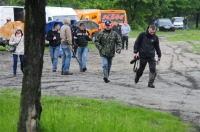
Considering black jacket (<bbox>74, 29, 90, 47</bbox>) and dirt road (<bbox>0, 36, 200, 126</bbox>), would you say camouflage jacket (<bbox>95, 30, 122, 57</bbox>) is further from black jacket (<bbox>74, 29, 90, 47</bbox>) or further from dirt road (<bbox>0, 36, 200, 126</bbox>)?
black jacket (<bbox>74, 29, 90, 47</bbox>)

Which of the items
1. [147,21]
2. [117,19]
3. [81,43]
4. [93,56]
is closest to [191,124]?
[81,43]

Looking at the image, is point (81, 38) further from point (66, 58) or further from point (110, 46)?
point (110, 46)

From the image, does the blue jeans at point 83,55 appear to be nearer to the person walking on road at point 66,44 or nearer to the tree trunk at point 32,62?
the person walking on road at point 66,44

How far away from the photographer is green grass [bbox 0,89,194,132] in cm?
663

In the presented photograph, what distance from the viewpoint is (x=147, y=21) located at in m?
72.0

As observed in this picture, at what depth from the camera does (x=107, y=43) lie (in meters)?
13.3

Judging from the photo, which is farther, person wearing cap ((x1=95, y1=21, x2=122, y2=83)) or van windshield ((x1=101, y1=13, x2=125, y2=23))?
van windshield ((x1=101, y1=13, x2=125, y2=23))

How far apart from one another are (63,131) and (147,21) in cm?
6644

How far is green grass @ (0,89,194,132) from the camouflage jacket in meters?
3.51

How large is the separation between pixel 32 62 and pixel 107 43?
7454 mm

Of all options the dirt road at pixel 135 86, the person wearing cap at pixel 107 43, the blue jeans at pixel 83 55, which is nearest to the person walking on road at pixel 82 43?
the blue jeans at pixel 83 55

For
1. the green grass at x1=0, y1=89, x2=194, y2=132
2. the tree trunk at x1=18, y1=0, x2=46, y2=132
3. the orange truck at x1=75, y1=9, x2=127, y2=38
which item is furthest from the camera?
the orange truck at x1=75, y1=9, x2=127, y2=38

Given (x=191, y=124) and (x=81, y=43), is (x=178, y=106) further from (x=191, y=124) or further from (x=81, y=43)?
(x=81, y=43)

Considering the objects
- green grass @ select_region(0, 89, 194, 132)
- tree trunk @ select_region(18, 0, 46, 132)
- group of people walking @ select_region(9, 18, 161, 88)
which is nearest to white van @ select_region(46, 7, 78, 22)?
group of people walking @ select_region(9, 18, 161, 88)
